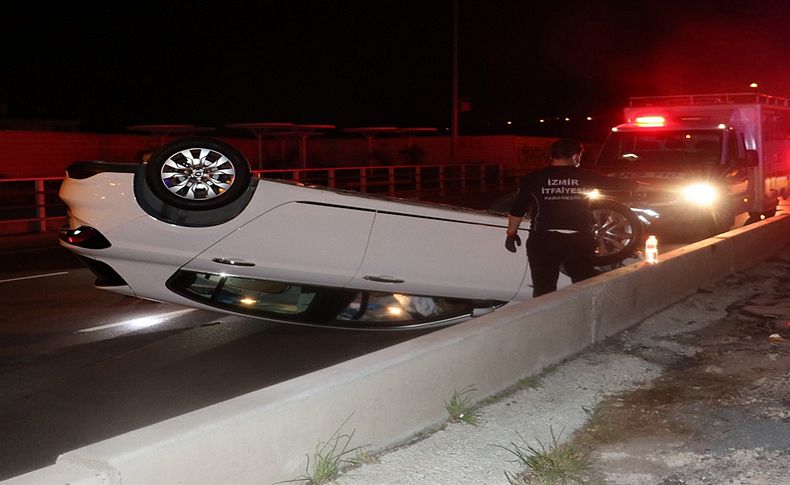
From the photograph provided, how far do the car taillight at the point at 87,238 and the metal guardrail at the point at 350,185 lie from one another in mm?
12362

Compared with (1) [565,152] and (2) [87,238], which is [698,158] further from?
(2) [87,238]

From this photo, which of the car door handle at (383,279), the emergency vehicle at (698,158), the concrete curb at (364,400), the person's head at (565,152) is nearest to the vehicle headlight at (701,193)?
the emergency vehicle at (698,158)

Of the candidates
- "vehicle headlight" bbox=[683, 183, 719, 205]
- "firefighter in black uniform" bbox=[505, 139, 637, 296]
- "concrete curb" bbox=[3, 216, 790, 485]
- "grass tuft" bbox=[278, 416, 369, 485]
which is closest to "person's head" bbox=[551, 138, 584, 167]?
"firefighter in black uniform" bbox=[505, 139, 637, 296]

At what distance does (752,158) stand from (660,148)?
1.54m

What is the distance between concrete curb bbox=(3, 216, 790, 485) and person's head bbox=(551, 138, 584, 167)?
39.2 inches

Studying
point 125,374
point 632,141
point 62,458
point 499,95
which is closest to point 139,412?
point 125,374

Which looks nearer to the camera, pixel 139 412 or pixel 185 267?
pixel 139 412

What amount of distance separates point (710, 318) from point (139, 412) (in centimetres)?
526

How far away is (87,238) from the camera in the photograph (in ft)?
21.8

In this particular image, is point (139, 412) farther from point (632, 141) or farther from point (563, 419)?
point (632, 141)

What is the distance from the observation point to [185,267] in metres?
6.78

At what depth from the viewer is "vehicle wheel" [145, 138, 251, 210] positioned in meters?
6.58

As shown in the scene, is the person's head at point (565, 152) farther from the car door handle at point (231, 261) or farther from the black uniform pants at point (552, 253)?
the car door handle at point (231, 261)

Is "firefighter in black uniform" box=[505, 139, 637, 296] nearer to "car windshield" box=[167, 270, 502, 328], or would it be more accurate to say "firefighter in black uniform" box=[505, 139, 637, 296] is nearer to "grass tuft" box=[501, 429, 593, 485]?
"car windshield" box=[167, 270, 502, 328]
